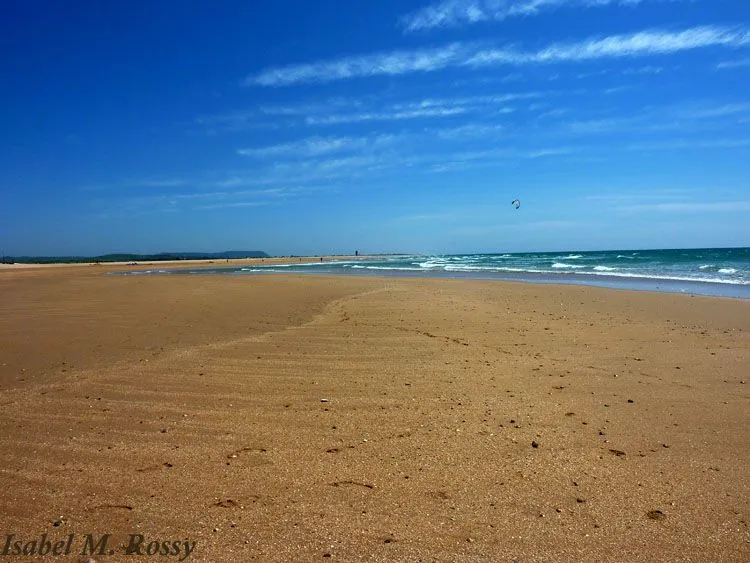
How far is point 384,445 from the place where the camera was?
4461mm

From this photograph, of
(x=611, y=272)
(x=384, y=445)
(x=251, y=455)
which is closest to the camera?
(x=251, y=455)

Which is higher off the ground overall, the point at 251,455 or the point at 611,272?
the point at 611,272

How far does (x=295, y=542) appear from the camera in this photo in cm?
305

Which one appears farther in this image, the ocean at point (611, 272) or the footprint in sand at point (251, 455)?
the ocean at point (611, 272)

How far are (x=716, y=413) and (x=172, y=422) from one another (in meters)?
5.78

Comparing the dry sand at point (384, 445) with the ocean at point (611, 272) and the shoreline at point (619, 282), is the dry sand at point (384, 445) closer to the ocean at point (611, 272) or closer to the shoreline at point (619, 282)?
the shoreline at point (619, 282)

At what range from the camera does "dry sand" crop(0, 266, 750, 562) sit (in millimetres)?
3152

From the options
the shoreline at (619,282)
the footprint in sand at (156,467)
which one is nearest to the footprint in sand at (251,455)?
the footprint in sand at (156,467)

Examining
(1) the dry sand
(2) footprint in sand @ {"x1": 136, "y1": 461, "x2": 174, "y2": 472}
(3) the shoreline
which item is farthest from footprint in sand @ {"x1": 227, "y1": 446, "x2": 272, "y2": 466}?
(3) the shoreline

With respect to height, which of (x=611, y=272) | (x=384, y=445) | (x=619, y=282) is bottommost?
(x=384, y=445)

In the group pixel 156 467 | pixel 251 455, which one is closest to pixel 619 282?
pixel 251 455

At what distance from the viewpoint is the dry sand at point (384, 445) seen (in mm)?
3152

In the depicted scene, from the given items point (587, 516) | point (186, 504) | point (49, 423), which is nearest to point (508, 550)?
point (587, 516)

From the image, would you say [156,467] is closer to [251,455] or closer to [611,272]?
[251,455]
